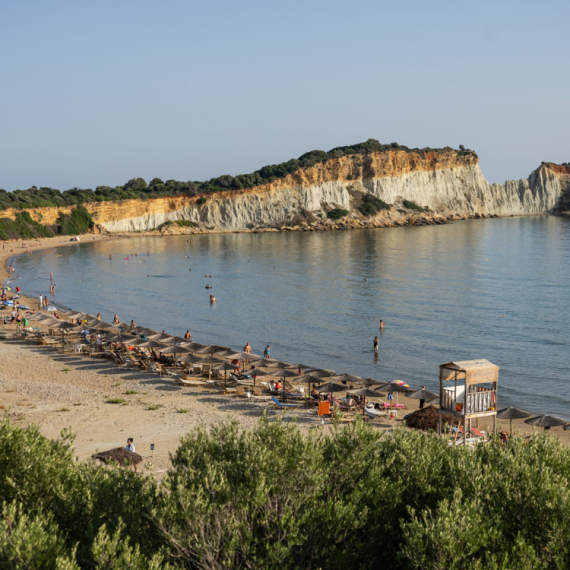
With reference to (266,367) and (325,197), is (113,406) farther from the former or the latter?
(325,197)

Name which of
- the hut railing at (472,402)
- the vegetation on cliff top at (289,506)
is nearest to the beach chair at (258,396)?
the hut railing at (472,402)

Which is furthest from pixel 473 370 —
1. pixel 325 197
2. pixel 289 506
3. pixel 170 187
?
pixel 170 187

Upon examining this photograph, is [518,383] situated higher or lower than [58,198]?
lower

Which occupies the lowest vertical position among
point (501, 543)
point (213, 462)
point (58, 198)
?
point (501, 543)

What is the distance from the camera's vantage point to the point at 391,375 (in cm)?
3497

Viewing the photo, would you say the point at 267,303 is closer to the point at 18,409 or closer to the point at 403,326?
the point at 403,326

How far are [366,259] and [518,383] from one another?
5548 centimetres

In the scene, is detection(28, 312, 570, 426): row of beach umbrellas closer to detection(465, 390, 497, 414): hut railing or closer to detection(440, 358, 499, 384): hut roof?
detection(465, 390, 497, 414): hut railing

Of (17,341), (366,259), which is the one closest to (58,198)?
(366,259)

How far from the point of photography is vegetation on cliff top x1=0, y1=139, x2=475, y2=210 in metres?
131

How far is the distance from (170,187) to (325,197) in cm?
4027

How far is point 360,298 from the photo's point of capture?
58969 millimetres

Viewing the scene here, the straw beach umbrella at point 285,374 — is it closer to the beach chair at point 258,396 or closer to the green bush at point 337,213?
the beach chair at point 258,396

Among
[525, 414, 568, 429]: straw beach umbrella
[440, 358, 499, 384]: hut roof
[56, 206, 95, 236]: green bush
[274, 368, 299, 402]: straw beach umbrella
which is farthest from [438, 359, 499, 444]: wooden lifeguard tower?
[56, 206, 95, 236]: green bush
